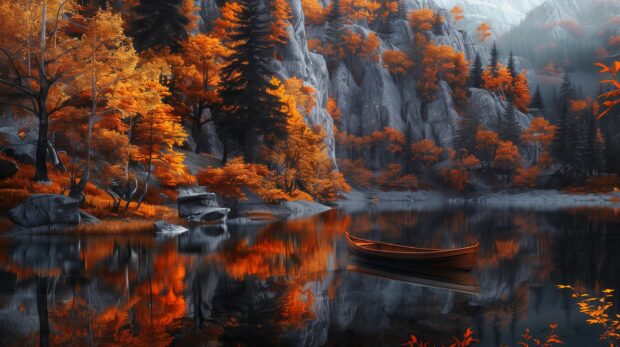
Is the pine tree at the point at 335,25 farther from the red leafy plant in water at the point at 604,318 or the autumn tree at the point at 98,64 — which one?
the red leafy plant in water at the point at 604,318

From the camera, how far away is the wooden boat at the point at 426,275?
14.8 meters

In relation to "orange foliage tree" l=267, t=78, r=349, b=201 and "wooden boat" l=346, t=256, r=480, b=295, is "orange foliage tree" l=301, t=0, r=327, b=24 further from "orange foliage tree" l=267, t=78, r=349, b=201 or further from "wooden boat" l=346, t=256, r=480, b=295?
"wooden boat" l=346, t=256, r=480, b=295

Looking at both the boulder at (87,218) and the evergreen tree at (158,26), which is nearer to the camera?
the boulder at (87,218)

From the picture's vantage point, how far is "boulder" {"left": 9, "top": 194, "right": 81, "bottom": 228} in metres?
24.1

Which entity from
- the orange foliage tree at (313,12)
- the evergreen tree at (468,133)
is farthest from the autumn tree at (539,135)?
the orange foliage tree at (313,12)

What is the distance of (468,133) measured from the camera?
84375mm

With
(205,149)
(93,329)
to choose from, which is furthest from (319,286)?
(205,149)

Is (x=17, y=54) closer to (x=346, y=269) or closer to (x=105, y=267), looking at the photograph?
(x=105, y=267)

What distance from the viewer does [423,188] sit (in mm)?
82125

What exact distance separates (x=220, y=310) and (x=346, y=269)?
7.30 m

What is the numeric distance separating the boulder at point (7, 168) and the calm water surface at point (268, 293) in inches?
229

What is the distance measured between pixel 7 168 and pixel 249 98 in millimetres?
22113

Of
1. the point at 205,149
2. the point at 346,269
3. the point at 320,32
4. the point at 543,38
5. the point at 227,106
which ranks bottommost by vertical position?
the point at 346,269

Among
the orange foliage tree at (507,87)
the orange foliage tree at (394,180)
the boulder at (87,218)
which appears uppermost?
the orange foliage tree at (507,87)
